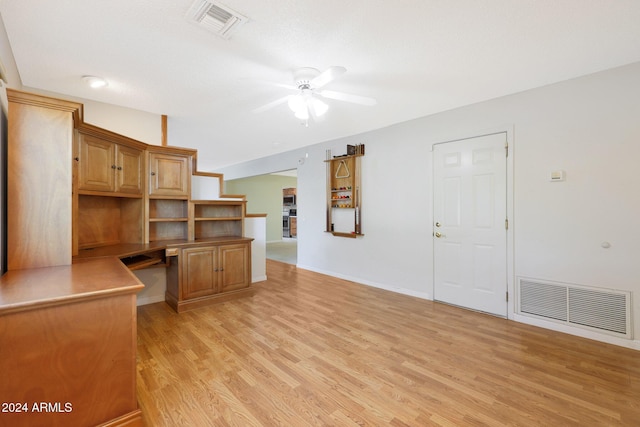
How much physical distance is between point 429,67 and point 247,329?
309cm

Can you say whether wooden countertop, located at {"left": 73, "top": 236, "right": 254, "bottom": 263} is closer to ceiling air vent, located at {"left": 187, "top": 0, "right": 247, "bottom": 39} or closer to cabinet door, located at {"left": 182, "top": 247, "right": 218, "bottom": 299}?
cabinet door, located at {"left": 182, "top": 247, "right": 218, "bottom": 299}

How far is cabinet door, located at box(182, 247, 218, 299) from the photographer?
11.1 feet

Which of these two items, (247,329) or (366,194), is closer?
(247,329)

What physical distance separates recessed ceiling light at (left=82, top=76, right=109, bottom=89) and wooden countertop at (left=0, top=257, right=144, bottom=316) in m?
1.89

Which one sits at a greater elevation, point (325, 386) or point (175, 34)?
point (175, 34)

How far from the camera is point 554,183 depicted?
285 cm

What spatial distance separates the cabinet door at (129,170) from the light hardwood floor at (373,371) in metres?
1.50

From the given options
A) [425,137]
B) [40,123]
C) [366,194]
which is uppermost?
[425,137]

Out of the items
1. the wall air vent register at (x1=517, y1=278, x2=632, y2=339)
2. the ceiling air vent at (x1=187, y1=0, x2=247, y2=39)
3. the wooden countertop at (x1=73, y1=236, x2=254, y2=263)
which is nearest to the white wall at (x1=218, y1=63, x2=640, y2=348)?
the wall air vent register at (x1=517, y1=278, x2=632, y2=339)

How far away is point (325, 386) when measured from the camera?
6.43ft

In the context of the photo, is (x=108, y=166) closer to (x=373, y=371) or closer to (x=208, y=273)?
(x=208, y=273)

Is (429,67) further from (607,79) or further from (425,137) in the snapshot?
(607,79)

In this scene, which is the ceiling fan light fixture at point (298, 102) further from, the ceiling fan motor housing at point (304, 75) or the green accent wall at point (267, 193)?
the green accent wall at point (267, 193)

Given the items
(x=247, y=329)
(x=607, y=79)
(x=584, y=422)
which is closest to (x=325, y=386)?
(x=247, y=329)
